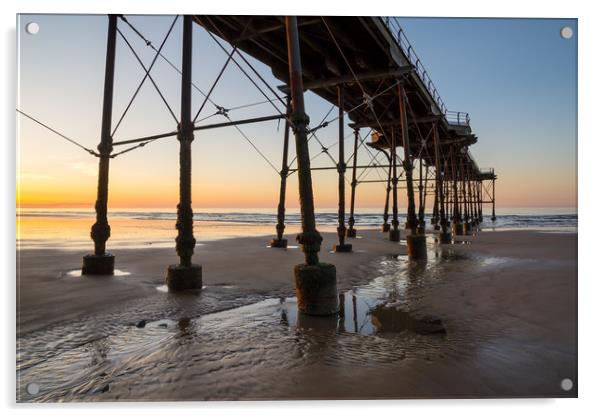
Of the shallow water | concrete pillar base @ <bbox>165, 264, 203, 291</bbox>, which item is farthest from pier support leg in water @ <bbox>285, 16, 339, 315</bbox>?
concrete pillar base @ <bbox>165, 264, 203, 291</bbox>

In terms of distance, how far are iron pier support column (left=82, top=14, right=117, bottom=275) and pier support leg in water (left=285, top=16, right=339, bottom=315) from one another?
3930 mm

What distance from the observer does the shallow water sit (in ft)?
7.74

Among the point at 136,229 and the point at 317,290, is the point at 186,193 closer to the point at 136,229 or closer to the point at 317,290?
the point at 317,290

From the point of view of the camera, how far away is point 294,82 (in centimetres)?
390

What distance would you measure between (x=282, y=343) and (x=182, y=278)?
2528mm

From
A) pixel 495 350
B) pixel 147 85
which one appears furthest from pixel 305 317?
pixel 147 85

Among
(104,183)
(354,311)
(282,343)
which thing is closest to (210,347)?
(282,343)

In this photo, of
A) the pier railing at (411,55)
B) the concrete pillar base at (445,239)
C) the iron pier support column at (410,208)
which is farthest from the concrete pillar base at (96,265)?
the concrete pillar base at (445,239)

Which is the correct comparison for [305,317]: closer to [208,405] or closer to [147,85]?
[208,405]

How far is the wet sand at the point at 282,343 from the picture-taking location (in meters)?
2.38

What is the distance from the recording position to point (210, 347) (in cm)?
290

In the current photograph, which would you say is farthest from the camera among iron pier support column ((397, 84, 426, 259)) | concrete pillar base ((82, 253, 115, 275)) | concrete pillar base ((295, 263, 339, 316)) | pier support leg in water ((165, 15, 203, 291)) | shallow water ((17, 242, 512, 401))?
iron pier support column ((397, 84, 426, 259))

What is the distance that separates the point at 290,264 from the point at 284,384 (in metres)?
5.45

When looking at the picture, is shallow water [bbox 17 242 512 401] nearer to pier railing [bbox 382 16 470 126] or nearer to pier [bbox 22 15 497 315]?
pier [bbox 22 15 497 315]
